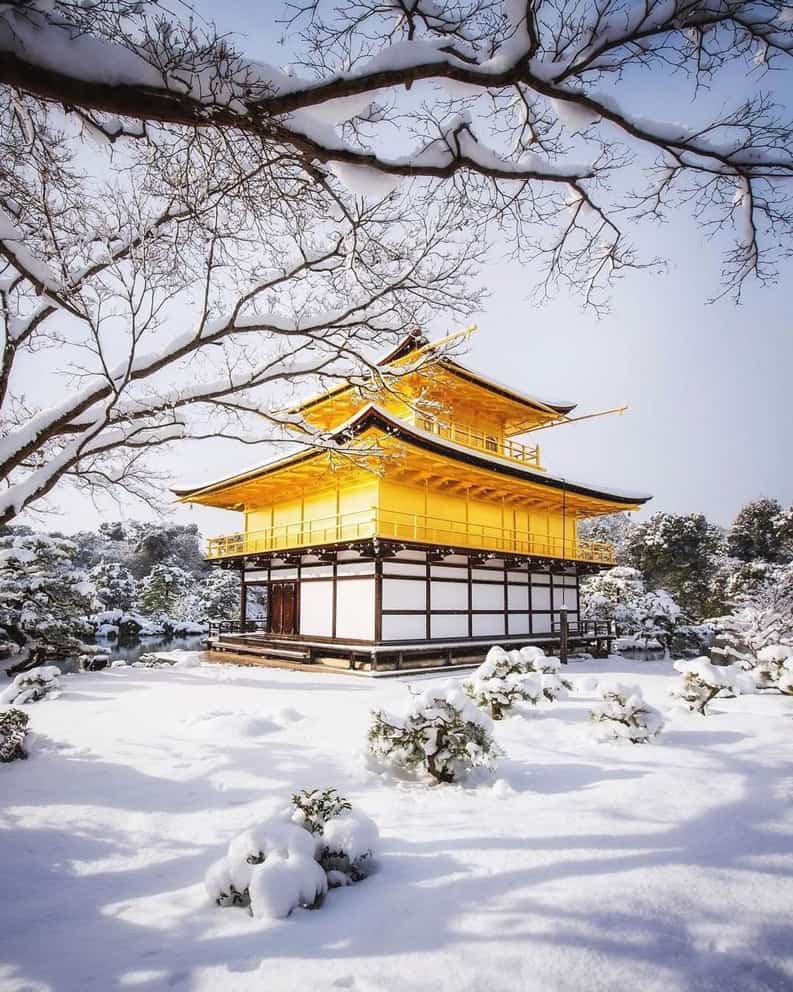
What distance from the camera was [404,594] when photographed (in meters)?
15.2

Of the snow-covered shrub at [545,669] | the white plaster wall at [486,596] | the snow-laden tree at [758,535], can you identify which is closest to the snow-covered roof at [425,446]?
the white plaster wall at [486,596]

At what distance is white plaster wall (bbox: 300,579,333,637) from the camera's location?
642 inches

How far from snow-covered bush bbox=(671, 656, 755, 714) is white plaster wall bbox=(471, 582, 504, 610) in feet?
30.9

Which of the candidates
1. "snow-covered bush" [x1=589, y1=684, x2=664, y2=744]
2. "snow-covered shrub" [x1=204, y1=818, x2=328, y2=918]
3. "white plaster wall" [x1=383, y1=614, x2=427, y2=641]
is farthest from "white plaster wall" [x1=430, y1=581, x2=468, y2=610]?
"snow-covered shrub" [x1=204, y1=818, x2=328, y2=918]

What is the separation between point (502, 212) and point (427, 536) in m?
11.2

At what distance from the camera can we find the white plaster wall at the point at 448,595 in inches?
630

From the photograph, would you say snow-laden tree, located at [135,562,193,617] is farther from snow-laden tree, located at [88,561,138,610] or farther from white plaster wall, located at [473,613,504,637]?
white plaster wall, located at [473,613,504,637]

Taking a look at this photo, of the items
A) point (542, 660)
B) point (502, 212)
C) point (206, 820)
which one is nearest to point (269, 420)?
point (502, 212)

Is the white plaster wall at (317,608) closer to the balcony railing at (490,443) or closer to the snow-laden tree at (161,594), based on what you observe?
the balcony railing at (490,443)

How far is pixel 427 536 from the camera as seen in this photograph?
1522 centimetres

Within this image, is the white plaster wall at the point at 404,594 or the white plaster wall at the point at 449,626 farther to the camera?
the white plaster wall at the point at 449,626

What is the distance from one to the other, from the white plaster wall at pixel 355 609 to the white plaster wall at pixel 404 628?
46 centimetres

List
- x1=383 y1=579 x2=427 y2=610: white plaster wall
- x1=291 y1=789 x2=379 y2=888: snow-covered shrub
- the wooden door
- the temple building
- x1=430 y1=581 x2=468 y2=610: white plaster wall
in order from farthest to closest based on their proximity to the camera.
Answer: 1. the wooden door
2. x1=430 y1=581 x2=468 y2=610: white plaster wall
3. x1=383 y1=579 x2=427 y2=610: white plaster wall
4. the temple building
5. x1=291 y1=789 x2=379 y2=888: snow-covered shrub

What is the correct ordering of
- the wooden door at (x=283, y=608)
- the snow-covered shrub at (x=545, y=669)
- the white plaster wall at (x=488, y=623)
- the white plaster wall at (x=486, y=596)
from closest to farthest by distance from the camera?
the snow-covered shrub at (x=545, y=669)
the white plaster wall at (x=488, y=623)
the white plaster wall at (x=486, y=596)
the wooden door at (x=283, y=608)
